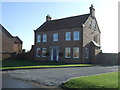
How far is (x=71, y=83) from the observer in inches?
379

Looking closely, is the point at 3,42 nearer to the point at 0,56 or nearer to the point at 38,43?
the point at 0,56

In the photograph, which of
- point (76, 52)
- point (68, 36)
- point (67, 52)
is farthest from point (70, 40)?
point (76, 52)

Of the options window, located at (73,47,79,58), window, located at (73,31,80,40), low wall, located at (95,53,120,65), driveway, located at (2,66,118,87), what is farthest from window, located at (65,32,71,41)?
driveway, located at (2,66,118,87)

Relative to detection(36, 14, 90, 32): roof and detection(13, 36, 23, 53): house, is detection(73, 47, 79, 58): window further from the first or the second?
detection(13, 36, 23, 53): house

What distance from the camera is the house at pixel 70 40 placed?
3078cm

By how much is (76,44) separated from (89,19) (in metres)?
6.27

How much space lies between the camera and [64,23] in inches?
1375

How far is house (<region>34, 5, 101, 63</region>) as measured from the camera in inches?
1212

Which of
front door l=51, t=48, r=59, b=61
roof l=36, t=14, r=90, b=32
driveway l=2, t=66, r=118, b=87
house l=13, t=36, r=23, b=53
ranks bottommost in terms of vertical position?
driveway l=2, t=66, r=118, b=87

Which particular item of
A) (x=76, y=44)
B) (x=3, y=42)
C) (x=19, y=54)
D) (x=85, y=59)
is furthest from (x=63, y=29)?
(x=3, y=42)

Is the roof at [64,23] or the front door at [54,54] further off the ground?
the roof at [64,23]

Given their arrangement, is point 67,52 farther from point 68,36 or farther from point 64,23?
point 64,23

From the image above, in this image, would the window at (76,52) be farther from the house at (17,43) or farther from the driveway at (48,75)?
the house at (17,43)

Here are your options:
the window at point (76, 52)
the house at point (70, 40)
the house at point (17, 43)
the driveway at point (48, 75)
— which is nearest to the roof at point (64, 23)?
the house at point (70, 40)
